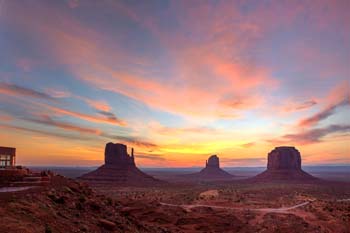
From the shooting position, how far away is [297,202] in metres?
53.0

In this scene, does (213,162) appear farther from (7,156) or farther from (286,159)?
(7,156)

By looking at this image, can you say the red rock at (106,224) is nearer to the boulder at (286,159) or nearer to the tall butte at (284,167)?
the tall butte at (284,167)

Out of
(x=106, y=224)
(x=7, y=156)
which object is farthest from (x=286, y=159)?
(x=106, y=224)

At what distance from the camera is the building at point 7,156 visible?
24216 millimetres

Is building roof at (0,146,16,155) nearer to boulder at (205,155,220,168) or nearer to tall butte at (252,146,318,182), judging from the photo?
tall butte at (252,146,318,182)

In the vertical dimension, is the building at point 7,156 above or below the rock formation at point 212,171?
above

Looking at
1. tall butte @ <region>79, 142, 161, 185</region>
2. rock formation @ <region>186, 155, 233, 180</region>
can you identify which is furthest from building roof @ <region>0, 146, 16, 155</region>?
rock formation @ <region>186, 155, 233, 180</region>

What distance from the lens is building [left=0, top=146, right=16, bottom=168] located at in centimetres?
2422

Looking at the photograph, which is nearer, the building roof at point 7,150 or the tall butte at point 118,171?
the building roof at point 7,150

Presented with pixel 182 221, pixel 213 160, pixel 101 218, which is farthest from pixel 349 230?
pixel 213 160

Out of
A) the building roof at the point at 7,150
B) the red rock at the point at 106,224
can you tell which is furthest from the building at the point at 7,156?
the red rock at the point at 106,224

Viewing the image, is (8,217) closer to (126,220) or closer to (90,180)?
(126,220)

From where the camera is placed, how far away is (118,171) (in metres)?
106

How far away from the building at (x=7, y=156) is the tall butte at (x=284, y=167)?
353 ft
